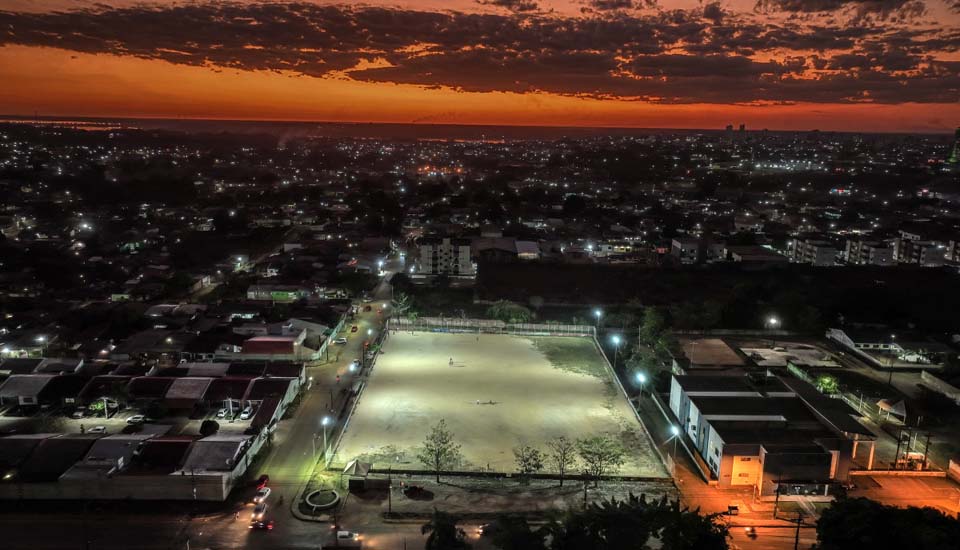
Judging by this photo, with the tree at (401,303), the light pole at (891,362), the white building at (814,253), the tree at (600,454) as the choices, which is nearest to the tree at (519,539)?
the tree at (600,454)

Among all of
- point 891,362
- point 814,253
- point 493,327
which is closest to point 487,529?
point 493,327

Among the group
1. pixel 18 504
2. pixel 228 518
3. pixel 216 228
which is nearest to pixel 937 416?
pixel 228 518

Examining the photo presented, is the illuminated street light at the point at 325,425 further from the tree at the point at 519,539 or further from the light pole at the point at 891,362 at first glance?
the light pole at the point at 891,362

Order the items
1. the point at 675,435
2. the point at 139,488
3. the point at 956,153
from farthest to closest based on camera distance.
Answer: the point at 956,153 < the point at 675,435 < the point at 139,488

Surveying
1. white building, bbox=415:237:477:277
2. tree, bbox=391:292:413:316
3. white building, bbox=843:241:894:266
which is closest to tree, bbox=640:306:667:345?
tree, bbox=391:292:413:316

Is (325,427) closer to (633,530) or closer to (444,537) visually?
(444,537)

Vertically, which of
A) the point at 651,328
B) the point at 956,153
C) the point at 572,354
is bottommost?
the point at 572,354

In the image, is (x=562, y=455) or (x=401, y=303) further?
(x=401, y=303)
